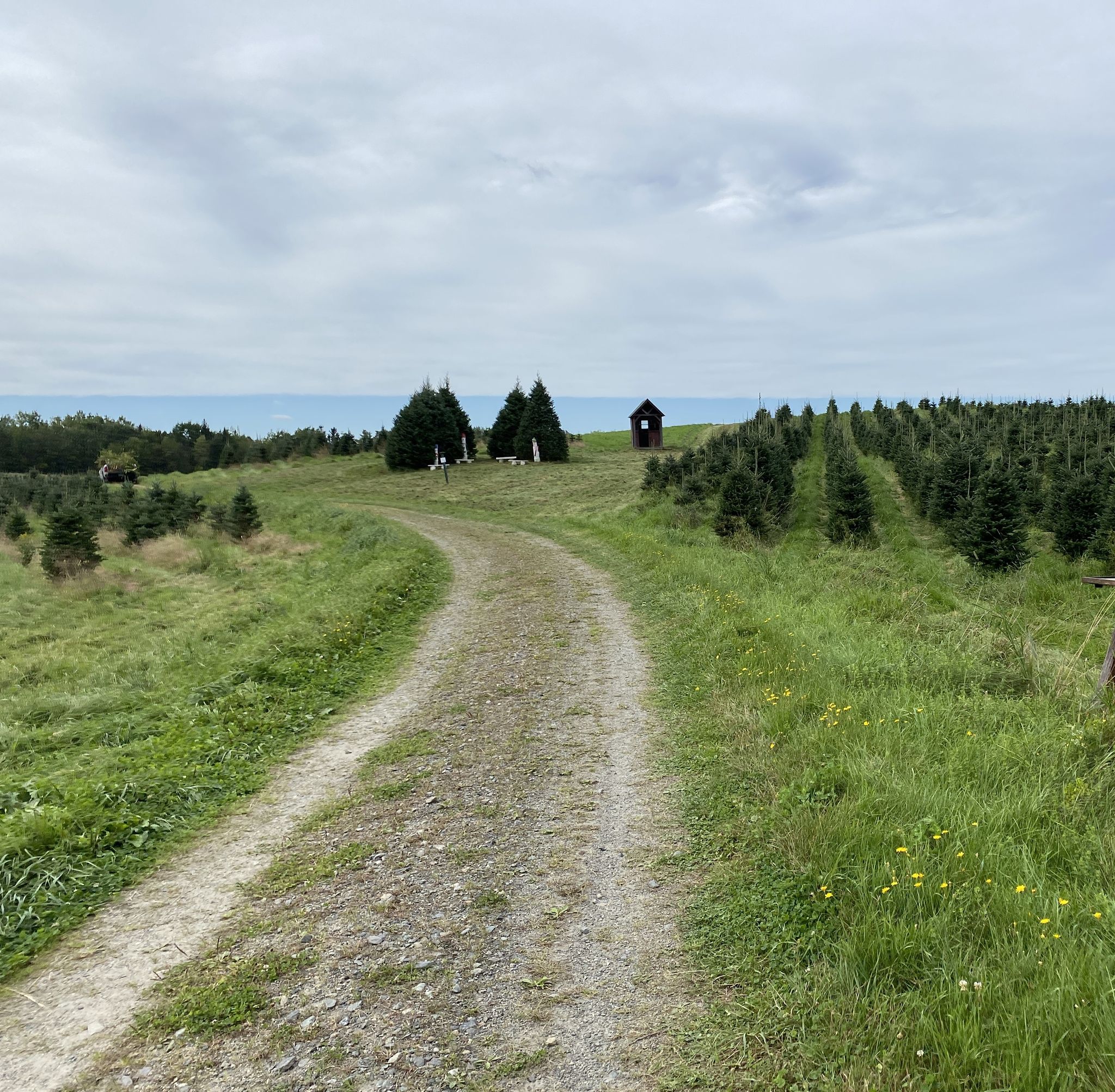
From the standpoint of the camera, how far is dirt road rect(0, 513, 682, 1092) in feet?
10.8

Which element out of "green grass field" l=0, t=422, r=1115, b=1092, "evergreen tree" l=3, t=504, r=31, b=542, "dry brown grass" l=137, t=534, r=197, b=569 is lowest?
"green grass field" l=0, t=422, r=1115, b=1092

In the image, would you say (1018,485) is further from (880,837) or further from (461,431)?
(461,431)

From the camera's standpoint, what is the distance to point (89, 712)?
29.1ft

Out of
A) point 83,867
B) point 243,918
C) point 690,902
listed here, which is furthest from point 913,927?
point 83,867

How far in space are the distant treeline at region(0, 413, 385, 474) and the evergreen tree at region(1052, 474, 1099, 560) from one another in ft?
241

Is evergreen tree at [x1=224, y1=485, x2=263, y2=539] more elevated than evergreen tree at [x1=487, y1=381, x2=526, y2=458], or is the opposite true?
evergreen tree at [x1=487, y1=381, x2=526, y2=458]

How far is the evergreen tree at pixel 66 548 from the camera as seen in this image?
23750 millimetres

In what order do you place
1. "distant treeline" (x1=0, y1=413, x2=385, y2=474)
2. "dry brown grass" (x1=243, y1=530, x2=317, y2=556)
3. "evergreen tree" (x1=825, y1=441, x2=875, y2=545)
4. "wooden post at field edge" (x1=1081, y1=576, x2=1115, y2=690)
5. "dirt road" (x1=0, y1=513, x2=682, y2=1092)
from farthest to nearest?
"distant treeline" (x1=0, y1=413, x2=385, y2=474), "evergreen tree" (x1=825, y1=441, x2=875, y2=545), "dry brown grass" (x1=243, y1=530, x2=317, y2=556), "wooden post at field edge" (x1=1081, y1=576, x2=1115, y2=690), "dirt road" (x1=0, y1=513, x2=682, y2=1092)

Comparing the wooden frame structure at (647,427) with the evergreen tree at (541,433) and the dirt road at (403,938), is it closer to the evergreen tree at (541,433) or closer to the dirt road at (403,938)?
the evergreen tree at (541,433)

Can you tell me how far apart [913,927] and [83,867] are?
566 centimetres

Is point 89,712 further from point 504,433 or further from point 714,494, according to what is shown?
point 504,433

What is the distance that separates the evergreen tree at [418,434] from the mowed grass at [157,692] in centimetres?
3317

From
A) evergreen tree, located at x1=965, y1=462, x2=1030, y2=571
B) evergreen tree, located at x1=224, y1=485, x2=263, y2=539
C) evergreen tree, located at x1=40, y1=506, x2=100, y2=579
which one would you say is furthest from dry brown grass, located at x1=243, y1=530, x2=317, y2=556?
evergreen tree, located at x1=965, y1=462, x2=1030, y2=571

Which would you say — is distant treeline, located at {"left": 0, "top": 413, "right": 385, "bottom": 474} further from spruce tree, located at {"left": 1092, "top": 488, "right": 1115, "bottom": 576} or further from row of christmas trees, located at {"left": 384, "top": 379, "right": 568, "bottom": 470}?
spruce tree, located at {"left": 1092, "top": 488, "right": 1115, "bottom": 576}
